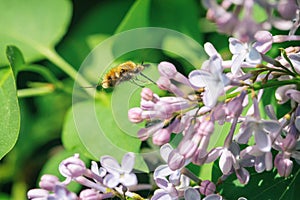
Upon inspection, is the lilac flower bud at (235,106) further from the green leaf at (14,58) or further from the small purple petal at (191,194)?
the green leaf at (14,58)

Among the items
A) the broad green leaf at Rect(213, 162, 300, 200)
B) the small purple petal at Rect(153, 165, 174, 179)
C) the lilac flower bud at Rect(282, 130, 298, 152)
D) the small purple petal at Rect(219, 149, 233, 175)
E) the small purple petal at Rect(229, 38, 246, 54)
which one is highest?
the small purple petal at Rect(229, 38, 246, 54)

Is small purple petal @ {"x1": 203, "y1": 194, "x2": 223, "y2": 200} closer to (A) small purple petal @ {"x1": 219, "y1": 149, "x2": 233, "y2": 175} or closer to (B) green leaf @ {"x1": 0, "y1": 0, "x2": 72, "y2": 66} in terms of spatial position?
(A) small purple petal @ {"x1": 219, "y1": 149, "x2": 233, "y2": 175}

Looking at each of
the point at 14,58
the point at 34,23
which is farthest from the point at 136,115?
the point at 34,23

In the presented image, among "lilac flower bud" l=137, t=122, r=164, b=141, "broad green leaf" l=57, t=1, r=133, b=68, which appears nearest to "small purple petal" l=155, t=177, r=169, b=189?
"lilac flower bud" l=137, t=122, r=164, b=141

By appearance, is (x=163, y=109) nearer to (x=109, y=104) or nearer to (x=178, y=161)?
(x=178, y=161)

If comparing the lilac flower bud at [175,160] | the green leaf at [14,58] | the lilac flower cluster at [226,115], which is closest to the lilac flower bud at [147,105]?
the lilac flower cluster at [226,115]

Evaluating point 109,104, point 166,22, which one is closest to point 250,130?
point 109,104
